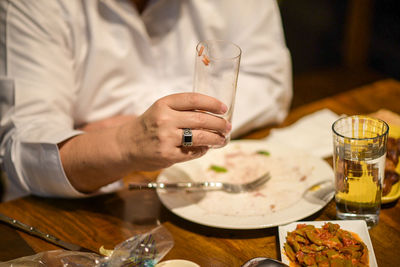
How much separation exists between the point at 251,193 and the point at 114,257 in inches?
15.8

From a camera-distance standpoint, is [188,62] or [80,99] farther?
[188,62]

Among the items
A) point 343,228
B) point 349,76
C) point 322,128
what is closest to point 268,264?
point 343,228

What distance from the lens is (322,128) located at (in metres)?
1.54

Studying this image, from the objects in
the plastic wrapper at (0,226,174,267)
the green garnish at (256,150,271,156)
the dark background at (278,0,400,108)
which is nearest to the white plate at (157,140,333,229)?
the green garnish at (256,150,271,156)

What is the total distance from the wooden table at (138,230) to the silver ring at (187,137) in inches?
8.5

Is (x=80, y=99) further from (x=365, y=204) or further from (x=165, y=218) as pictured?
(x=365, y=204)

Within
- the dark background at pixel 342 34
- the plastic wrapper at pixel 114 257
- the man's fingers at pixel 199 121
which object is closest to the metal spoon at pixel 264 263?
the plastic wrapper at pixel 114 257

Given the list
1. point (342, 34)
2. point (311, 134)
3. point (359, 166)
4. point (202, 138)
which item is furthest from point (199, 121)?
point (342, 34)

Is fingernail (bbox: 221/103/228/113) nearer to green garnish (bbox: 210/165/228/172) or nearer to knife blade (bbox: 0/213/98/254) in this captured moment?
green garnish (bbox: 210/165/228/172)

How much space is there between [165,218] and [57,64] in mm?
587

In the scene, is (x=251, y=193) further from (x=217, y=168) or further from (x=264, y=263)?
(x=264, y=263)

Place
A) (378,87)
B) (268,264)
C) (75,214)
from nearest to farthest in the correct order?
1. (268,264)
2. (75,214)
3. (378,87)

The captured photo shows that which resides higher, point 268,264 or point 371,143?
point 371,143

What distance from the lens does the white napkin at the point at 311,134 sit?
1445 millimetres
